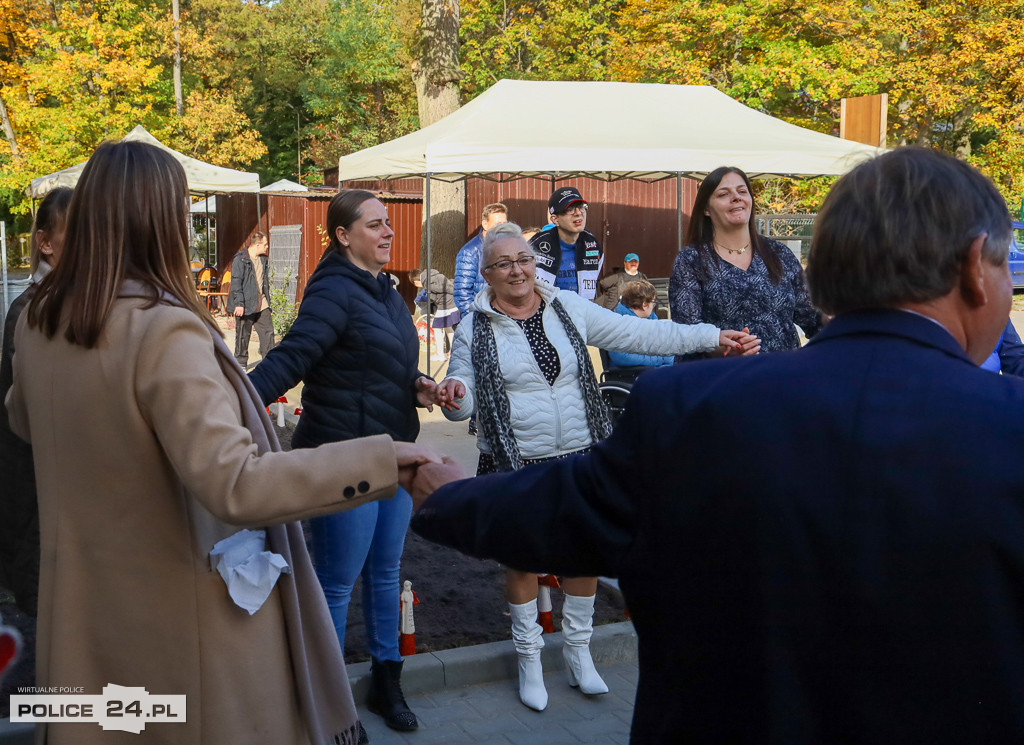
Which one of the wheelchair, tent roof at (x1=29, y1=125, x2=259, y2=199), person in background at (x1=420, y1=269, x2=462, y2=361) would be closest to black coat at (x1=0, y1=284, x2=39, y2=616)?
the wheelchair

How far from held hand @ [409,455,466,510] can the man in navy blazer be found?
0.56m

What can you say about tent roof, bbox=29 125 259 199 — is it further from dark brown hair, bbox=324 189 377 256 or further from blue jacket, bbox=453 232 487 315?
dark brown hair, bbox=324 189 377 256

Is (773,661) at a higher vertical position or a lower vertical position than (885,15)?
lower

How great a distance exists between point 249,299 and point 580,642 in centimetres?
927

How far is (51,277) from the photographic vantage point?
2.31 meters

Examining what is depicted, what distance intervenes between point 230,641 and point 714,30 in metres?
22.6

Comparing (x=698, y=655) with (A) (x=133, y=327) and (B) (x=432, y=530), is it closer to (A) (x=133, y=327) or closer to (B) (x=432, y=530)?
(B) (x=432, y=530)

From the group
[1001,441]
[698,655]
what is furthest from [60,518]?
[1001,441]

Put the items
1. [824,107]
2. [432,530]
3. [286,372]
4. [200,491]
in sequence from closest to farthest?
[432,530] → [200,491] → [286,372] → [824,107]

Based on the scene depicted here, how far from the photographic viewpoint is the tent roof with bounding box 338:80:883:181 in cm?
1173

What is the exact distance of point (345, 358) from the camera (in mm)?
3949

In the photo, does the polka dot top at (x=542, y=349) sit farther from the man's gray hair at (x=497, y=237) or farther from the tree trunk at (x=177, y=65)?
the tree trunk at (x=177, y=65)

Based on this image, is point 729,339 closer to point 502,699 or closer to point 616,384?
point 502,699

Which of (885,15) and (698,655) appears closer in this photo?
(698,655)
